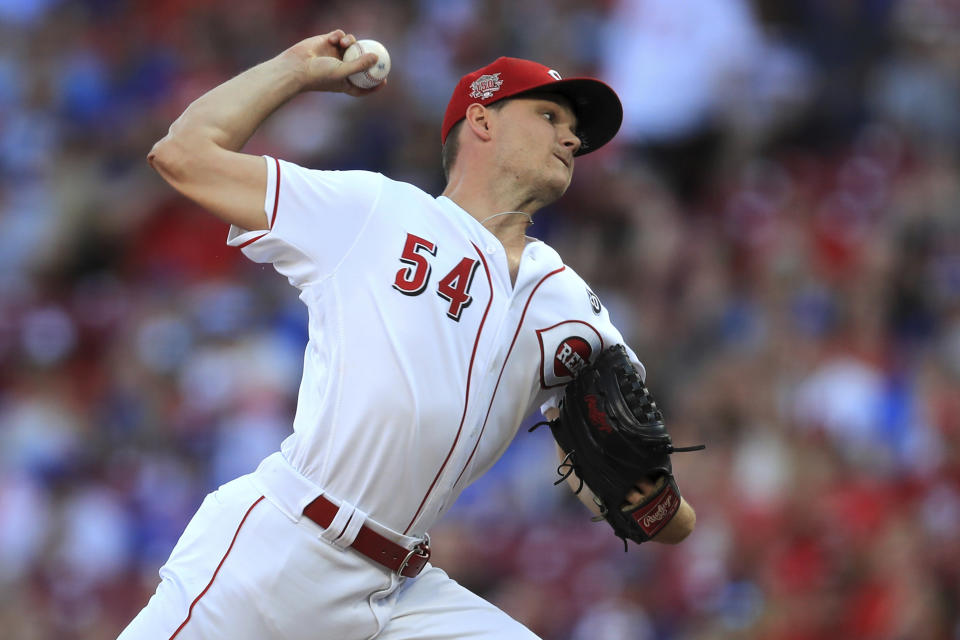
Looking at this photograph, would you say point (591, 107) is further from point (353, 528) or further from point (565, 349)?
point (353, 528)

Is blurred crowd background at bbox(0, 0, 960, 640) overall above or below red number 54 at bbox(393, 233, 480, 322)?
below

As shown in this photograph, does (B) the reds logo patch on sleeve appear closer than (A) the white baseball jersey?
No

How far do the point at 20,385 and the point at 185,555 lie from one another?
17.0 feet

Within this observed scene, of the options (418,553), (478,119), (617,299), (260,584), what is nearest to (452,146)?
(478,119)

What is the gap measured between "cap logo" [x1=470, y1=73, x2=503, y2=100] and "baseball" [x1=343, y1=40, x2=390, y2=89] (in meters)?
0.33

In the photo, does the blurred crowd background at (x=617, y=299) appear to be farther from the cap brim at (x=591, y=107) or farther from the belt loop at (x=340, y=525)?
the belt loop at (x=340, y=525)

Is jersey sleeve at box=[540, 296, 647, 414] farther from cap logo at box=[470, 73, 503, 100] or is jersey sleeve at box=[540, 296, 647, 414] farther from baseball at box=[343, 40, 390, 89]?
baseball at box=[343, 40, 390, 89]

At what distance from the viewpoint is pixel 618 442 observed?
129 inches

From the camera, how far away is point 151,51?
932cm

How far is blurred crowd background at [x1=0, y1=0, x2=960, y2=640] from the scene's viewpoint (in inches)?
218

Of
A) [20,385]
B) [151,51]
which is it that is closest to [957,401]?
[20,385]

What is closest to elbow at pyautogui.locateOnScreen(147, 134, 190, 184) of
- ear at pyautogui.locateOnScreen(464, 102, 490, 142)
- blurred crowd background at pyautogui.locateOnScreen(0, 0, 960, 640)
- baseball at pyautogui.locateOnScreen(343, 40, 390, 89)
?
baseball at pyautogui.locateOnScreen(343, 40, 390, 89)

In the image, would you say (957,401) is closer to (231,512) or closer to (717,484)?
(717,484)

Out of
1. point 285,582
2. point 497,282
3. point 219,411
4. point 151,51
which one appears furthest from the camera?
point 151,51
